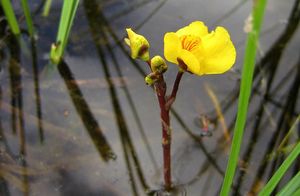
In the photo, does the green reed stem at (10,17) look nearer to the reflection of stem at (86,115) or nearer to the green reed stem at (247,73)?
the reflection of stem at (86,115)

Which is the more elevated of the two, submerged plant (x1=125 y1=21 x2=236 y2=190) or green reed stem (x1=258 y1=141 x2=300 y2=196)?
submerged plant (x1=125 y1=21 x2=236 y2=190)

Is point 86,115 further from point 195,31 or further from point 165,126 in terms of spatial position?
point 195,31

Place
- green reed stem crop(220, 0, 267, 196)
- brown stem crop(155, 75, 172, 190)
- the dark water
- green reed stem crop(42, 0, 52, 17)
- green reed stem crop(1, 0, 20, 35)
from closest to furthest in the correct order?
green reed stem crop(220, 0, 267, 196), brown stem crop(155, 75, 172, 190), the dark water, green reed stem crop(1, 0, 20, 35), green reed stem crop(42, 0, 52, 17)

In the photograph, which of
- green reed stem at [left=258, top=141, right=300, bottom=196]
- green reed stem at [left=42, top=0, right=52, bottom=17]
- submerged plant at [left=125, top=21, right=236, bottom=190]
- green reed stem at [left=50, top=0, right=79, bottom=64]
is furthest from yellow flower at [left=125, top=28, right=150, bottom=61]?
green reed stem at [left=42, top=0, right=52, bottom=17]

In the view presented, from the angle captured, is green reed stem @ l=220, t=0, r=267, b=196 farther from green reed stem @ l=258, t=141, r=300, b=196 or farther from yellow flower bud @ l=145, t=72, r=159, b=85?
yellow flower bud @ l=145, t=72, r=159, b=85

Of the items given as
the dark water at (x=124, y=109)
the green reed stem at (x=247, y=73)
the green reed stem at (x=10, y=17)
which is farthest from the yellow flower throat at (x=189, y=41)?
the green reed stem at (x=10, y=17)

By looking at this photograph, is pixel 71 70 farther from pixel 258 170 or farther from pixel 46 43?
pixel 258 170
